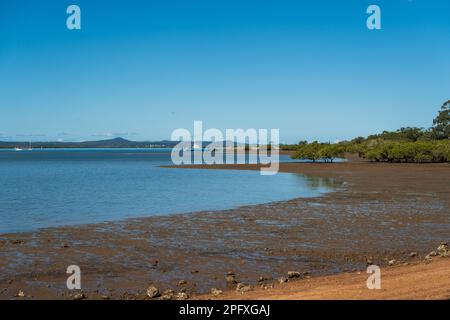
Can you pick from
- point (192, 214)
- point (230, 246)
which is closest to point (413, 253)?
point (230, 246)

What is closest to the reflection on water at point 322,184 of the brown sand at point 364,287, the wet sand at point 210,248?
the wet sand at point 210,248

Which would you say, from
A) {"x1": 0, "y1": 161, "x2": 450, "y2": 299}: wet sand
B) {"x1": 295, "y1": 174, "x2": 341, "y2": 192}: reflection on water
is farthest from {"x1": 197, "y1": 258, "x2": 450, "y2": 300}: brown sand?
{"x1": 295, "y1": 174, "x2": 341, "y2": 192}: reflection on water

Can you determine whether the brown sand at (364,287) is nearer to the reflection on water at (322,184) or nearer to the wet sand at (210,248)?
the wet sand at (210,248)

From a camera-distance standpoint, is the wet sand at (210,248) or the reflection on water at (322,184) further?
the reflection on water at (322,184)

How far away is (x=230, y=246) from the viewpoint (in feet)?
56.2

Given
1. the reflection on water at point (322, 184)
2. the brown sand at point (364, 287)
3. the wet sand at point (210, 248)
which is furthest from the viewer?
the reflection on water at point (322, 184)

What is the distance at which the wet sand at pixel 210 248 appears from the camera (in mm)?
12695

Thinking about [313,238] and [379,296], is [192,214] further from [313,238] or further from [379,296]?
[379,296]

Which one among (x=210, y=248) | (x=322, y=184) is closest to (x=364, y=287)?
(x=210, y=248)

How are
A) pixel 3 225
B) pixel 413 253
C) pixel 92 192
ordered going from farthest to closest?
pixel 92 192 < pixel 3 225 < pixel 413 253

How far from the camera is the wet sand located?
12.7 meters

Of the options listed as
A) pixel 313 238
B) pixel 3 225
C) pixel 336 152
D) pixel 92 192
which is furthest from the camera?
pixel 336 152

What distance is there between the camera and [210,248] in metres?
16.8

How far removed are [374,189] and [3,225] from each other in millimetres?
28440
